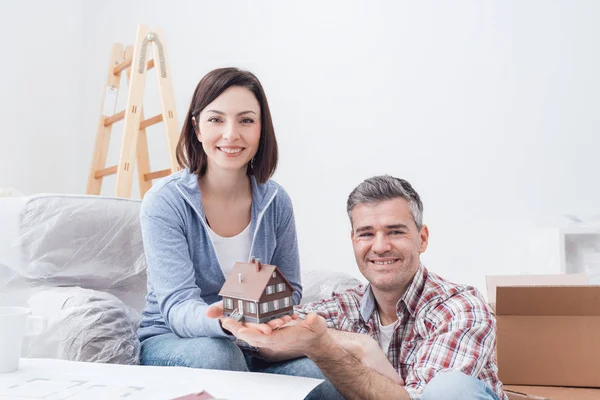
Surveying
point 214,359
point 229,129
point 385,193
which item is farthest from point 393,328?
point 229,129

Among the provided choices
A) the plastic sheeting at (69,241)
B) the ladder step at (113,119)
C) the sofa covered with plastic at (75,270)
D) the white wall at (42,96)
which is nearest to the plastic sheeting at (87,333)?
the sofa covered with plastic at (75,270)

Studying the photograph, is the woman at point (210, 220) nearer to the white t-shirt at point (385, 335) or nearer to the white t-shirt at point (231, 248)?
the white t-shirt at point (231, 248)

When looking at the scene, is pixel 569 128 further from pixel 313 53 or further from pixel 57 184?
pixel 57 184

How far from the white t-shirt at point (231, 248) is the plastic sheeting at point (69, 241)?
455 millimetres

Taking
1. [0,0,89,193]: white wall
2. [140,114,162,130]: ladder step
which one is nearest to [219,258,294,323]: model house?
[140,114,162,130]: ladder step

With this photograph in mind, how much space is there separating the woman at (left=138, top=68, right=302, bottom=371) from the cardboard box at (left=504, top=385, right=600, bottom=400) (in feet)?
1.99

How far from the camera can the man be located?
0.90 m

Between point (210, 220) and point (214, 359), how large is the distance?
0.34 metres

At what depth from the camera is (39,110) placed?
2576 millimetres

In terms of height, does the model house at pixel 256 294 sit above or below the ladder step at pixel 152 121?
below

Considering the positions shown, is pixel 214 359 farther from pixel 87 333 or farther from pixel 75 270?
pixel 75 270

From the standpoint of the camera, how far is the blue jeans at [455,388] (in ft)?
2.90

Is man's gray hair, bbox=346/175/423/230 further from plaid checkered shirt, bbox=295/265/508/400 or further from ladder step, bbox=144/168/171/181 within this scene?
ladder step, bbox=144/168/171/181

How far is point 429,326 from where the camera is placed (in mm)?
1086
